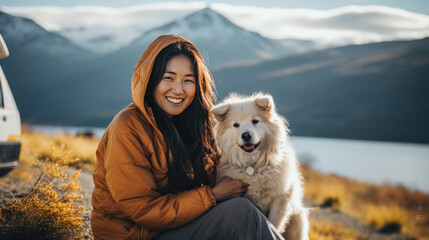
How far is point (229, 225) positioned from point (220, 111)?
4.23 feet

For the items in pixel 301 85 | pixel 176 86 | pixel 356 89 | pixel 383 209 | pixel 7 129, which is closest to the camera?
pixel 176 86

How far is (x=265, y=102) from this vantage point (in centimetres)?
319

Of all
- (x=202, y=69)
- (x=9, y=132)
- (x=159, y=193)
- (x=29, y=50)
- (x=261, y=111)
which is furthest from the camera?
(x=29, y=50)

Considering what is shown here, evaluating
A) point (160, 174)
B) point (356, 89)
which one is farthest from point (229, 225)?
point (356, 89)

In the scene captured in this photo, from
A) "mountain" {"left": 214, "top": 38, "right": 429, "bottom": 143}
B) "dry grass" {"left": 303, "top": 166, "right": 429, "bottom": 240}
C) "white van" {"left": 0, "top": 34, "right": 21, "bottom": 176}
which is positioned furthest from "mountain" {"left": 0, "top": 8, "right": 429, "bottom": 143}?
"white van" {"left": 0, "top": 34, "right": 21, "bottom": 176}

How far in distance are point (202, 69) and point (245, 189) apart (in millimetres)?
1214

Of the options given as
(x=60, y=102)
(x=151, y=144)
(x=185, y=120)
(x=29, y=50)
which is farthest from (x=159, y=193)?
(x=60, y=102)

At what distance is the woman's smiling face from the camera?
8.31 ft

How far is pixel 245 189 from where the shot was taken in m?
3.04

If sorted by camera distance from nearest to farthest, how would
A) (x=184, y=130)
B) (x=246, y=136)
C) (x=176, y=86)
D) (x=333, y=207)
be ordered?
(x=176, y=86), (x=184, y=130), (x=246, y=136), (x=333, y=207)

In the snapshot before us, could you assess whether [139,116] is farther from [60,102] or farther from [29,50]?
[60,102]

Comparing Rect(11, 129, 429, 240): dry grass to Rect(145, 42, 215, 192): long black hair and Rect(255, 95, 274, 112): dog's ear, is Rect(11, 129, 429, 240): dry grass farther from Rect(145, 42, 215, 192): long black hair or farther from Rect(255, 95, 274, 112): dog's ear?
Rect(145, 42, 215, 192): long black hair

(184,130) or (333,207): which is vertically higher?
(184,130)

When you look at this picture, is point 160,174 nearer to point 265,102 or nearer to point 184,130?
point 184,130
